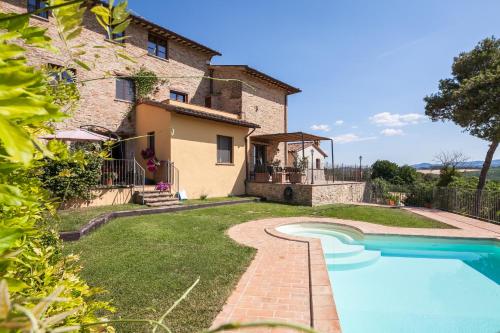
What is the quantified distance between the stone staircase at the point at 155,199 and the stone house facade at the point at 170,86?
4.02 meters

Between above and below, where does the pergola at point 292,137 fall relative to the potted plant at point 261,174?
above

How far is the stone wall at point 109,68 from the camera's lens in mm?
13250

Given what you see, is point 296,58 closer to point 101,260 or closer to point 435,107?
point 435,107

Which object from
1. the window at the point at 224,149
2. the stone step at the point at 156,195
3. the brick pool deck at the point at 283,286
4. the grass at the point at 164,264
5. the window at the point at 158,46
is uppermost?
the window at the point at 158,46

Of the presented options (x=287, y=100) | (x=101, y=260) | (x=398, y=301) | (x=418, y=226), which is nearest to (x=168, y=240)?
(x=101, y=260)

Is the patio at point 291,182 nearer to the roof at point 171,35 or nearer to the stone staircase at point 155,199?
the stone staircase at point 155,199

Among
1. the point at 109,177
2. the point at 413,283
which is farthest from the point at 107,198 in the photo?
the point at 413,283

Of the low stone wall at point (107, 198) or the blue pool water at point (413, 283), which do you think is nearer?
the blue pool water at point (413, 283)

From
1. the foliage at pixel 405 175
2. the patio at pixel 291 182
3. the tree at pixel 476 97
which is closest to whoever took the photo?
the patio at pixel 291 182

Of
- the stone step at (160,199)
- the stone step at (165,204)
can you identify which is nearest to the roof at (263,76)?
the stone step at (160,199)

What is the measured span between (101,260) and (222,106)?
16.4 metres

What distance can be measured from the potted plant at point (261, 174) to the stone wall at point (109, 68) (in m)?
6.78

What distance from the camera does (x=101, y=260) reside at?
211 inches

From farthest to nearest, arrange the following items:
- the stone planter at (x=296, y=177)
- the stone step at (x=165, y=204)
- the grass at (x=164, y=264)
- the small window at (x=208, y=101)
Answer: the small window at (x=208, y=101) → the stone planter at (x=296, y=177) → the stone step at (x=165, y=204) → the grass at (x=164, y=264)
